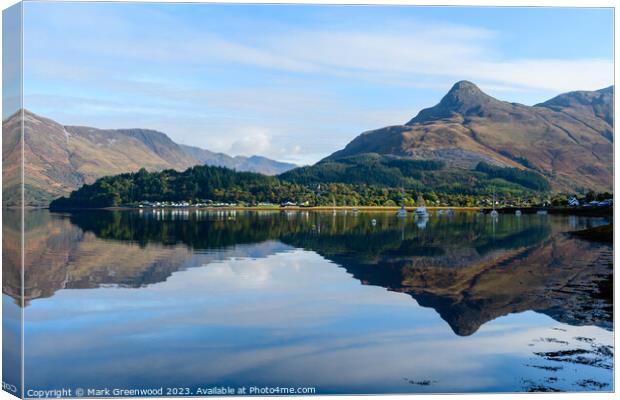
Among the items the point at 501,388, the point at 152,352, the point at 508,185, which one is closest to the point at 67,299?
the point at 152,352

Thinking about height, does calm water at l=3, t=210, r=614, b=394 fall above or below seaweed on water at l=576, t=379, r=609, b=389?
above

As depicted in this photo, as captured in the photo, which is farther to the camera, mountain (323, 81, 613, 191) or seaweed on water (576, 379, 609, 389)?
mountain (323, 81, 613, 191)

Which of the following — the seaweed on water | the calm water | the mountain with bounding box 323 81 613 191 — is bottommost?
the seaweed on water

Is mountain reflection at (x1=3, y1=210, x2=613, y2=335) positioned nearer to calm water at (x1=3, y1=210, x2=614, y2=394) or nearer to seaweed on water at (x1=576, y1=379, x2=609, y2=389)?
calm water at (x1=3, y1=210, x2=614, y2=394)

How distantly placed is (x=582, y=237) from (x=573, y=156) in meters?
32.9

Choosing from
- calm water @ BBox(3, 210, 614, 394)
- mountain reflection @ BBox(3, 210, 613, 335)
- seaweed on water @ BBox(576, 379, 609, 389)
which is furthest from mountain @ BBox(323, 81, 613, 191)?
seaweed on water @ BBox(576, 379, 609, 389)

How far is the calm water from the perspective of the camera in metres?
13.2

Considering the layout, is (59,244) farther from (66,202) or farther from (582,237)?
(66,202)

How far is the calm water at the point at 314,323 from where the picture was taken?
13.2 meters

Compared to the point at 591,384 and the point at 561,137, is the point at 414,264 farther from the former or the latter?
the point at 561,137

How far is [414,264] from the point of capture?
31891mm

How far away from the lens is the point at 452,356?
47.9 ft

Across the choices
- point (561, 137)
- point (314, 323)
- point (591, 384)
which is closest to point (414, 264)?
point (314, 323)

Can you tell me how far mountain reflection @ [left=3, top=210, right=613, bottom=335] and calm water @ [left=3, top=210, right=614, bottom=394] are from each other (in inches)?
4.1
